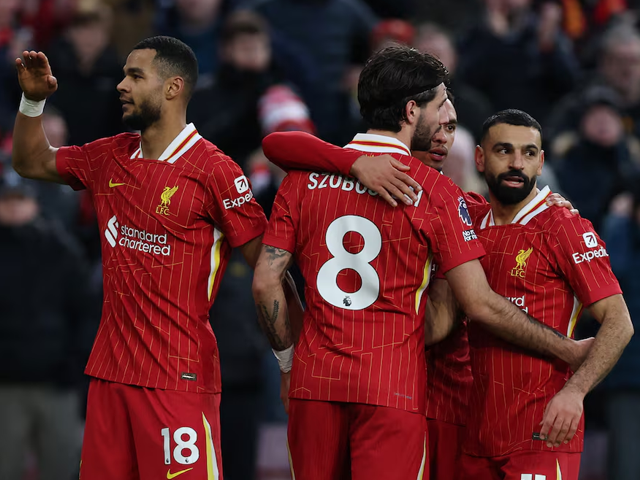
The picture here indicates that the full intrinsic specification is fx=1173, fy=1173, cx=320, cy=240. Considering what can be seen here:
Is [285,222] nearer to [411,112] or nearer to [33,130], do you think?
[411,112]

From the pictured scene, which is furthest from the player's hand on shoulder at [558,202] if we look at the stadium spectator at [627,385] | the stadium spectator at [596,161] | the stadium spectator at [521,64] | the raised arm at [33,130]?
the stadium spectator at [521,64]

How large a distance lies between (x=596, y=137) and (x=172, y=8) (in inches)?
161

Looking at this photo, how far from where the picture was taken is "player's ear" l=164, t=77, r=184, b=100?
5676 mm

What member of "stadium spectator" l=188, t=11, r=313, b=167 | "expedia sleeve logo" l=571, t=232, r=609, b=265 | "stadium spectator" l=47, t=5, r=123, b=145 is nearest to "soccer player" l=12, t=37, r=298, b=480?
"expedia sleeve logo" l=571, t=232, r=609, b=265

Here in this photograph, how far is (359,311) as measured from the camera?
512cm

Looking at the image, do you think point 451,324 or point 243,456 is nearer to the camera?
point 451,324

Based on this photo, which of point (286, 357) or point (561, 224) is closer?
Result: point (561, 224)

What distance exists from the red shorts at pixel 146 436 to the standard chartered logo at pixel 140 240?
65cm

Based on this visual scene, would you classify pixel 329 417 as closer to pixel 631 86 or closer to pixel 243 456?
pixel 243 456

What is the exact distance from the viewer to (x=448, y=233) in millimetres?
5129

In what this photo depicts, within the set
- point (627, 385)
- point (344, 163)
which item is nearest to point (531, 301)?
point (344, 163)

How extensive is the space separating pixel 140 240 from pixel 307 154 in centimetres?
89

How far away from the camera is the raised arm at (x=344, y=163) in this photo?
16.7 ft

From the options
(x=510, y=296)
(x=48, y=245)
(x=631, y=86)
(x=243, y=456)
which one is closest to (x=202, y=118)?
(x=48, y=245)
